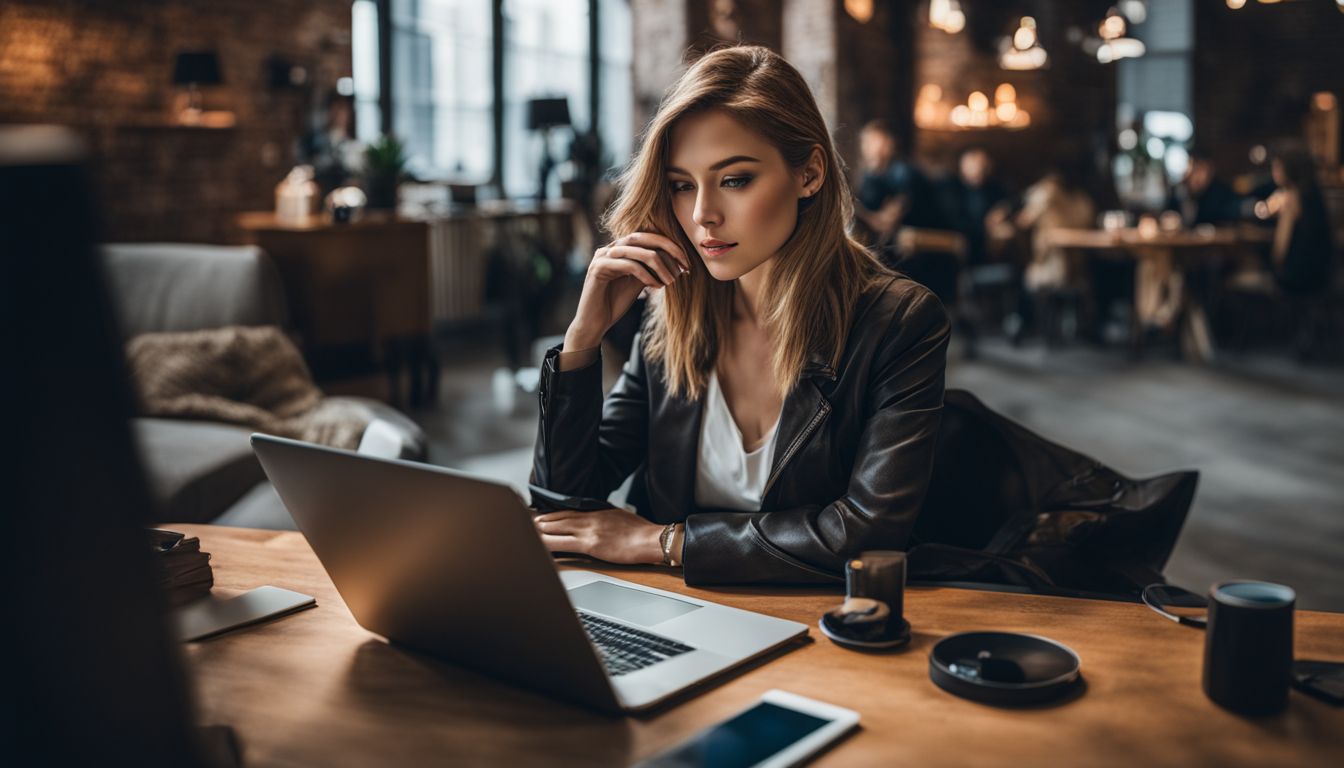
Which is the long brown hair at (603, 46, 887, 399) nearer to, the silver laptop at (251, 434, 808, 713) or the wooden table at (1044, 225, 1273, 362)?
the silver laptop at (251, 434, 808, 713)

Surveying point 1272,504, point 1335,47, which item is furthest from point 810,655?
point 1335,47

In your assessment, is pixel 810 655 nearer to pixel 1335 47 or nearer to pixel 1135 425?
pixel 1135 425

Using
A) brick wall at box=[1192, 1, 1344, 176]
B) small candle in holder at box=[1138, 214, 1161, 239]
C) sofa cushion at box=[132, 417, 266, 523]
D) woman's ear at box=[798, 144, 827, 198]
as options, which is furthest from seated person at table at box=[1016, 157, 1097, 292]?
woman's ear at box=[798, 144, 827, 198]

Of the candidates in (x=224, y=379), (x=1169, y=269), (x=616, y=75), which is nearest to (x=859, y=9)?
(x=616, y=75)

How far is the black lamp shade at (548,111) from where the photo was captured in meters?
8.29

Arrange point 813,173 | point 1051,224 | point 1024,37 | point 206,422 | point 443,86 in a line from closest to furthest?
point 813,173 < point 206,422 < point 443,86 < point 1051,224 < point 1024,37

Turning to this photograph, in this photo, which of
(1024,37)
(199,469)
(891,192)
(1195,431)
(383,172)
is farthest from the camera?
(1024,37)

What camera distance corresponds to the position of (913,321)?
1.64 m

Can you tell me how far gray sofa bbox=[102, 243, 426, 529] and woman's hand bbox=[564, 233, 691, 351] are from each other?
1.02 meters

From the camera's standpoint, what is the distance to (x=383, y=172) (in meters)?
6.28

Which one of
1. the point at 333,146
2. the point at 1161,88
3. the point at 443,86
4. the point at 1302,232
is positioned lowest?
the point at 1302,232

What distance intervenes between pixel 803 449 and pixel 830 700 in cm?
64

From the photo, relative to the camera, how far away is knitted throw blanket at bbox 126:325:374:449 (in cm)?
357

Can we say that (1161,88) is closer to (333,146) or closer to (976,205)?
(976,205)
